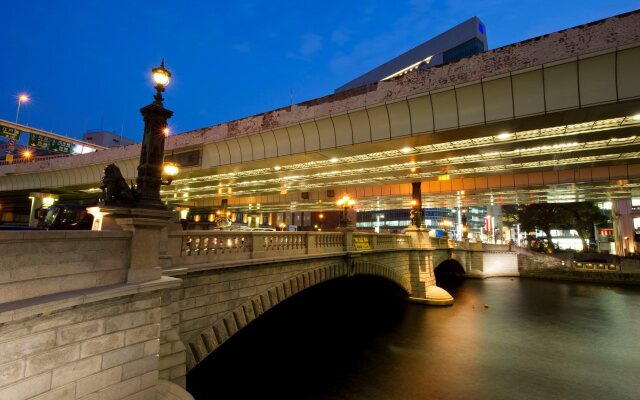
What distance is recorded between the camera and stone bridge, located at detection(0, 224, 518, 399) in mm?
4500

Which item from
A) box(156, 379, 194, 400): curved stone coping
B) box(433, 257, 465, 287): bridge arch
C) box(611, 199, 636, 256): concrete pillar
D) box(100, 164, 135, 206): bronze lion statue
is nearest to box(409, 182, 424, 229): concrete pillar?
box(156, 379, 194, 400): curved stone coping

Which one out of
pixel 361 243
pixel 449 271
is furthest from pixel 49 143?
pixel 449 271

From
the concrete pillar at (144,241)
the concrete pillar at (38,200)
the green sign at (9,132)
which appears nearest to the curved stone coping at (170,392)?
the concrete pillar at (144,241)

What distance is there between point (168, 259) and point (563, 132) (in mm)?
14054

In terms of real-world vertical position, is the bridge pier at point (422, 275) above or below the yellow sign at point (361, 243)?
below

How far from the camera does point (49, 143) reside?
2523cm

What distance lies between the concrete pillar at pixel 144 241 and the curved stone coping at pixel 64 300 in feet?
0.74

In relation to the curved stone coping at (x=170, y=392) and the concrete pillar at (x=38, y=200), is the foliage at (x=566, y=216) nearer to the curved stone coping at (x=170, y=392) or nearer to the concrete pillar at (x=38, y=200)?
the curved stone coping at (x=170, y=392)

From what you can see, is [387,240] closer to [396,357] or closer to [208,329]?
[396,357]

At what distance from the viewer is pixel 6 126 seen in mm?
21078

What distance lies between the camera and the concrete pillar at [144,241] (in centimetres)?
614

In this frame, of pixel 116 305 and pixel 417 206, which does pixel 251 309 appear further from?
→ pixel 417 206

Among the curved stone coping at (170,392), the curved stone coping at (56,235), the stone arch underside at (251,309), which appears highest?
the curved stone coping at (56,235)

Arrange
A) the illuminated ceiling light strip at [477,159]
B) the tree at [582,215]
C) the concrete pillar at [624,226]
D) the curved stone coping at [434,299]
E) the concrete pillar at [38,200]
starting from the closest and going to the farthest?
the illuminated ceiling light strip at [477,159]
the curved stone coping at [434,299]
the concrete pillar at [38,200]
the tree at [582,215]
the concrete pillar at [624,226]
